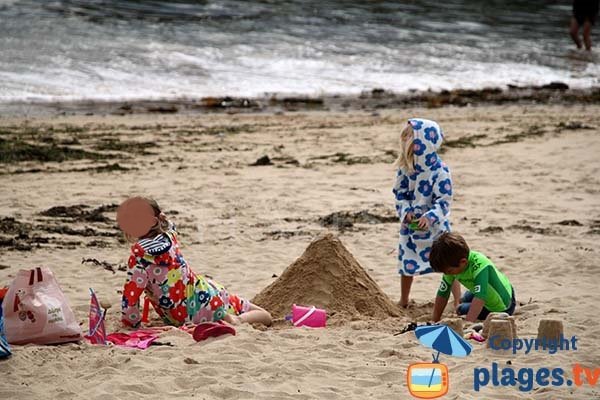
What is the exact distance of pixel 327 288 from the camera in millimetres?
6902

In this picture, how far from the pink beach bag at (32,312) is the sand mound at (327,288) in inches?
64.1

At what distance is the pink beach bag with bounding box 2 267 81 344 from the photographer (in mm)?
5641

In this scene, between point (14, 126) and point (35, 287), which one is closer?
point (35, 287)

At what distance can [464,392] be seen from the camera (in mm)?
4945

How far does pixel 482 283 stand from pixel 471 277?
0.25 feet

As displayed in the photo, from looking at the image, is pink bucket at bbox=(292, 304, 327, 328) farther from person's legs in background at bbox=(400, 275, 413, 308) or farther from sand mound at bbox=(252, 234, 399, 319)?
person's legs in background at bbox=(400, 275, 413, 308)

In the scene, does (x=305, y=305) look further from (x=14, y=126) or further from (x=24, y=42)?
(x=24, y=42)

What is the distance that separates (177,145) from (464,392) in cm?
841

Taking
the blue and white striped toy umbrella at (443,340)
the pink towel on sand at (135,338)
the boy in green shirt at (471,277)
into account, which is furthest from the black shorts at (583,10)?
the pink towel on sand at (135,338)

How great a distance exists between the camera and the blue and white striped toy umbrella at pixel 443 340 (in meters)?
5.53

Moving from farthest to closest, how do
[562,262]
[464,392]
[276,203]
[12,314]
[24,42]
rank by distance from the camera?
[24,42] < [276,203] < [562,262] < [12,314] < [464,392]

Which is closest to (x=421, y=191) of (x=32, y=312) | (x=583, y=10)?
(x=32, y=312)

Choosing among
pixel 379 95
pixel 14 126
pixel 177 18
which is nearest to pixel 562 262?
pixel 14 126

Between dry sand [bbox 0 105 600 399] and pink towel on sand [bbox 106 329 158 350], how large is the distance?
11 centimetres
